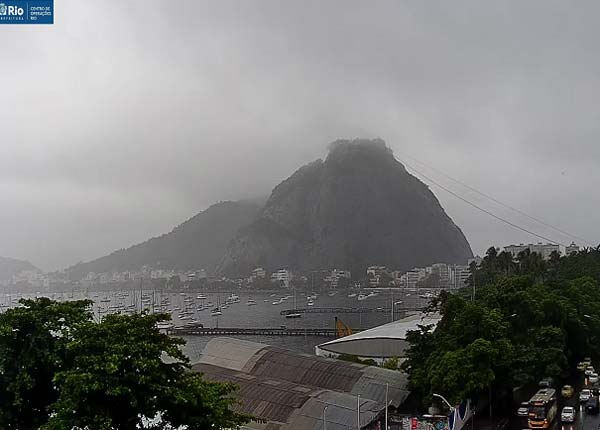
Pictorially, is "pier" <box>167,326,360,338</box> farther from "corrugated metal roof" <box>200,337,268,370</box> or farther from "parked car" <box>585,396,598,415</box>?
"parked car" <box>585,396,598,415</box>

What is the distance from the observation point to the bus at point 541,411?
24422mm

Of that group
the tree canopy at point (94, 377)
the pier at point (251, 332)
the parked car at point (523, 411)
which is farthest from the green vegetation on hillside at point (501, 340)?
the pier at point (251, 332)

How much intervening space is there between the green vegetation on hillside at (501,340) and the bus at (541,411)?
1.32m

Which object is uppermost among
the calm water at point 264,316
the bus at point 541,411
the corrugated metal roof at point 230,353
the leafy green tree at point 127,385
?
the leafy green tree at point 127,385

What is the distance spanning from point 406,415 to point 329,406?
3462mm

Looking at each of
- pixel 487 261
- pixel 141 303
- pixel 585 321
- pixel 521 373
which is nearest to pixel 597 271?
pixel 487 261

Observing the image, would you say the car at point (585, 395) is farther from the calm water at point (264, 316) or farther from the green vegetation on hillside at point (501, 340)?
the calm water at point (264, 316)

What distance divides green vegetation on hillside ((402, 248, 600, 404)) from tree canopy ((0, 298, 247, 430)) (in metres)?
13.8

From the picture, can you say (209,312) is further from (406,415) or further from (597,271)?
(406,415)

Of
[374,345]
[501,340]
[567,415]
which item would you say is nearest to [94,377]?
[501,340]

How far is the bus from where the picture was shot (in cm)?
2442

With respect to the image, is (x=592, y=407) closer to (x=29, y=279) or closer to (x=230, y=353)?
(x=230, y=353)

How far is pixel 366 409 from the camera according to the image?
87.1ft

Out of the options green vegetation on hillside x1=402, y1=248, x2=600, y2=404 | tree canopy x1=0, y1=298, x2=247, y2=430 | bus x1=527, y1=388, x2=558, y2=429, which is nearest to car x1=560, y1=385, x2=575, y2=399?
green vegetation on hillside x1=402, y1=248, x2=600, y2=404
